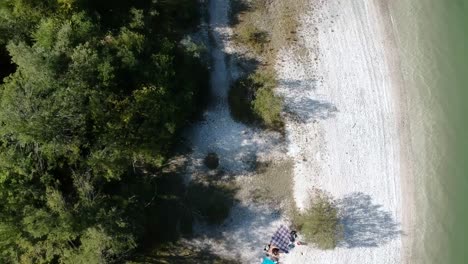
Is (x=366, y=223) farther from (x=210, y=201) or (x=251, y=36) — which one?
(x=251, y=36)

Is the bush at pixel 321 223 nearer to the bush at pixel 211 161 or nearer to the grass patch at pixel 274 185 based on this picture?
the grass patch at pixel 274 185

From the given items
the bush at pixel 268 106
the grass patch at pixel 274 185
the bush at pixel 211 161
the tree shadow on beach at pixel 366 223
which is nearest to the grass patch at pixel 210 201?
the bush at pixel 211 161

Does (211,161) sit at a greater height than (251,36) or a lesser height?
lesser

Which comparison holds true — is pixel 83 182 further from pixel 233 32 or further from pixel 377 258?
pixel 377 258

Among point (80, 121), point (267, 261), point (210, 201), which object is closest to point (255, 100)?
point (210, 201)

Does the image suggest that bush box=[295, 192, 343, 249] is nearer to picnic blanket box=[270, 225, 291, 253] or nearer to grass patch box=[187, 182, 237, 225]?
picnic blanket box=[270, 225, 291, 253]

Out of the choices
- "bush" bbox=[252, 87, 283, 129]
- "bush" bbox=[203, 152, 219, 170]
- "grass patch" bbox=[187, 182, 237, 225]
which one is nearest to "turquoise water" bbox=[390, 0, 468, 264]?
"bush" bbox=[252, 87, 283, 129]

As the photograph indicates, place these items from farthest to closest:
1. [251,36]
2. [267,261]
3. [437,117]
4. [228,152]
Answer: [437,117]
[251,36]
[228,152]
[267,261]

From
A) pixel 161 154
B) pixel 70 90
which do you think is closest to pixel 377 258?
pixel 161 154
